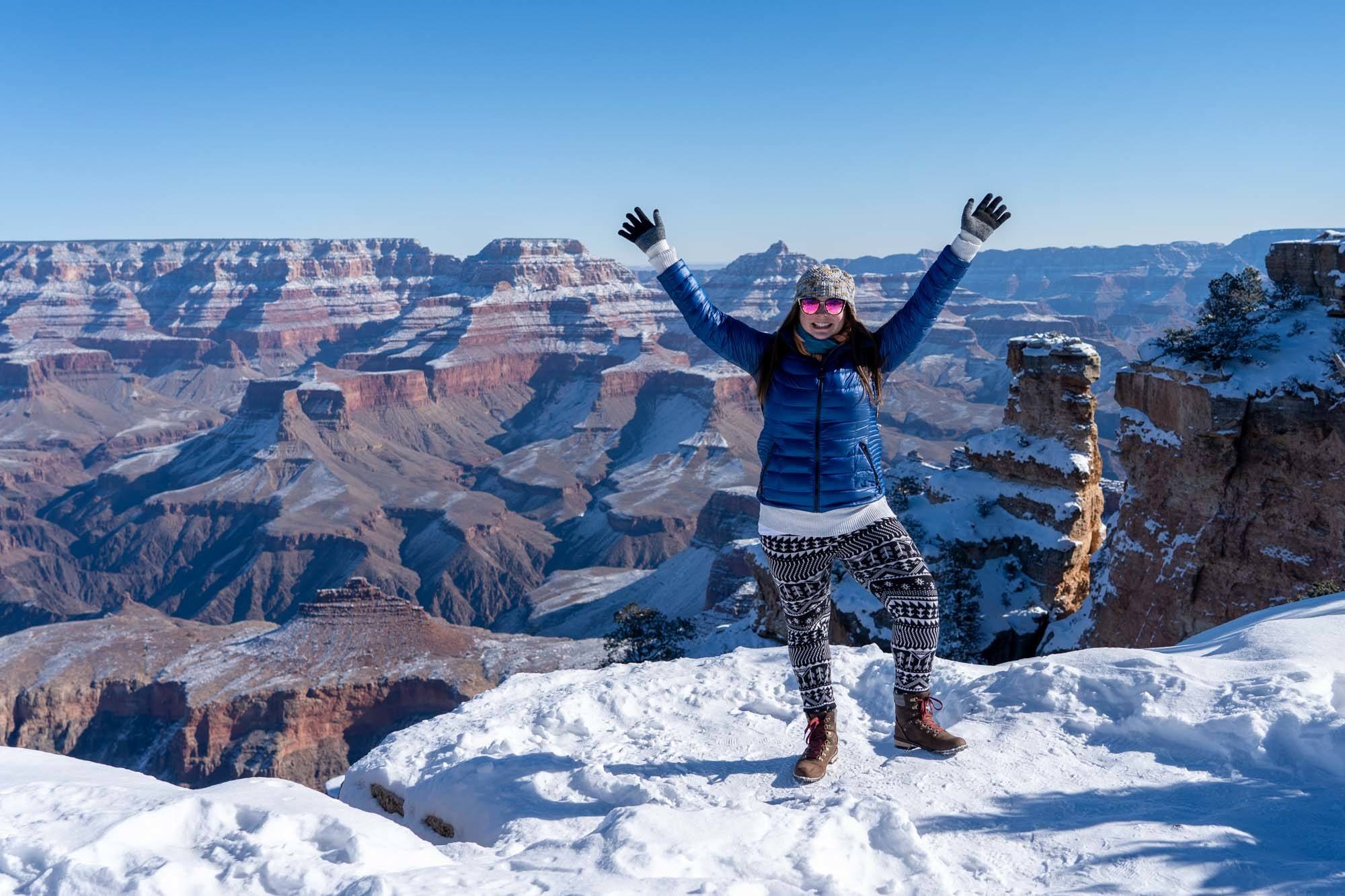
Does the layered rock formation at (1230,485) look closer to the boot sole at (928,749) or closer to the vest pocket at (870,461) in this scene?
the boot sole at (928,749)

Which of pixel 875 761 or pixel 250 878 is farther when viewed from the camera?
pixel 875 761

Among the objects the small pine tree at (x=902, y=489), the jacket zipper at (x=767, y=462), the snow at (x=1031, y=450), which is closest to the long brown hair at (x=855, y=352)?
the jacket zipper at (x=767, y=462)

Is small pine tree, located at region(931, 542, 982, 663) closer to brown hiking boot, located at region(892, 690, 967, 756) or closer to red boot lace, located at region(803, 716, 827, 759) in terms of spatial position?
brown hiking boot, located at region(892, 690, 967, 756)

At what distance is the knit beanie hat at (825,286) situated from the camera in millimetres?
5016

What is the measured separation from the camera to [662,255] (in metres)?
5.39

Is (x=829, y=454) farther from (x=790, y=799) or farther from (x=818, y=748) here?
(x=790, y=799)

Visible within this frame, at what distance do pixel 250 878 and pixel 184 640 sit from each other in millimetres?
54438

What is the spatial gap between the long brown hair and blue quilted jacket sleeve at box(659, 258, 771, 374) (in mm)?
72

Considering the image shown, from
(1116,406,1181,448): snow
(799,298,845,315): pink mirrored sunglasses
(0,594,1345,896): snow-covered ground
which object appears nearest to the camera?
(0,594,1345,896): snow-covered ground

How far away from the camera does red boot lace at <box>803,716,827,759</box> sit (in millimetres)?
5285

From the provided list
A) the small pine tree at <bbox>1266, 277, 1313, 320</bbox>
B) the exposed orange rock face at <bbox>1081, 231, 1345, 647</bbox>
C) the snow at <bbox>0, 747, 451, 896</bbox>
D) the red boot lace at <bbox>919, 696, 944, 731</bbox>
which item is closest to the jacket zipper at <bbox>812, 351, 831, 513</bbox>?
the red boot lace at <bbox>919, 696, 944, 731</bbox>

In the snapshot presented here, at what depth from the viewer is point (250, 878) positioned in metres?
3.69

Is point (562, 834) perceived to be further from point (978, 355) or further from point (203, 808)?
point (978, 355)

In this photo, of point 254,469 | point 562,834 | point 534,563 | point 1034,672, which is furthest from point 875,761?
point 254,469
